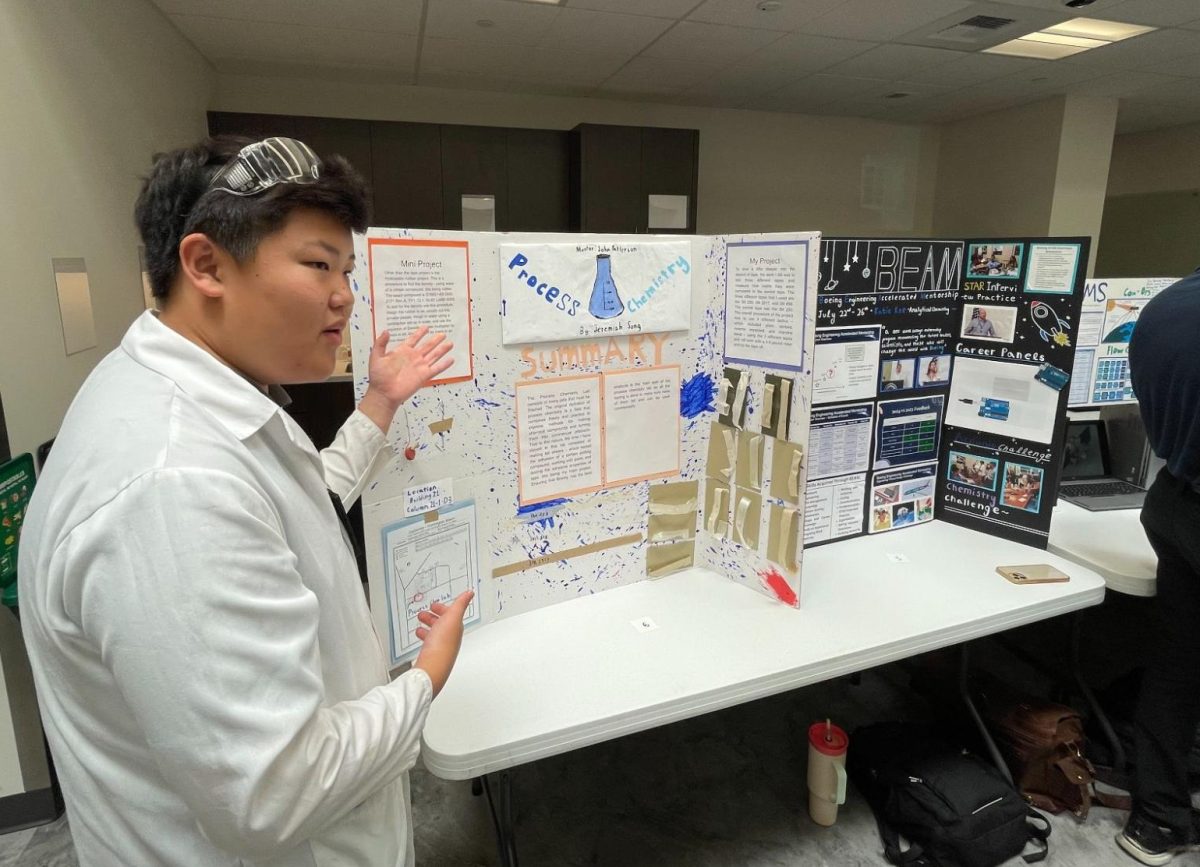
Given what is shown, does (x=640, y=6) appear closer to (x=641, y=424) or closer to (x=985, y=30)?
(x=985, y=30)

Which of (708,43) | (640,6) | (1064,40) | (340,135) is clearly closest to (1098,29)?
(1064,40)

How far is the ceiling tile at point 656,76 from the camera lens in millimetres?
4496

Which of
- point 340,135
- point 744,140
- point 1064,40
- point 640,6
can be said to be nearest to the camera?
point 640,6

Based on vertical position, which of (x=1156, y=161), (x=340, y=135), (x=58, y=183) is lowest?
(x=58, y=183)

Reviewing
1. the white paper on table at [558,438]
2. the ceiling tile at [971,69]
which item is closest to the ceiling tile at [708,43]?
the ceiling tile at [971,69]

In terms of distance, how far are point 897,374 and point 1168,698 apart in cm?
100

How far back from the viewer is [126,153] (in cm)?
284

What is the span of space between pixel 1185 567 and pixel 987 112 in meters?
5.83

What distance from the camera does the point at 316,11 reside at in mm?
3494

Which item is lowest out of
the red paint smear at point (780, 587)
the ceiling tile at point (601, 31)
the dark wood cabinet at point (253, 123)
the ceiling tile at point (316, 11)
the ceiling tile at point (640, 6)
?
the red paint smear at point (780, 587)

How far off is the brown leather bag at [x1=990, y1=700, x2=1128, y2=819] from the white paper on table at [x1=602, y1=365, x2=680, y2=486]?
4.07 feet

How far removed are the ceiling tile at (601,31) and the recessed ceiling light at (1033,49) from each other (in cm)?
216

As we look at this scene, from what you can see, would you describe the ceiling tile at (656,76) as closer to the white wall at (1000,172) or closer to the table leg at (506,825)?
the white wall at (1000,172)

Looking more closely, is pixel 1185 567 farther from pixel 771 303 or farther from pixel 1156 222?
pixel 1156 222
